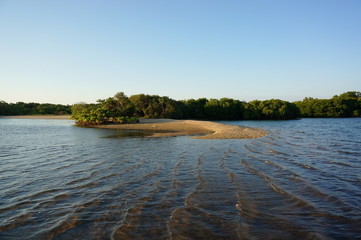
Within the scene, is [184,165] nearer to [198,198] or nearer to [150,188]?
[150,188]

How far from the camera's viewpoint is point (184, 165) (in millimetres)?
12102

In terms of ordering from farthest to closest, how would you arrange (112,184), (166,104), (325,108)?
1. (325,108)
2. (166,104)
3. (112,184)

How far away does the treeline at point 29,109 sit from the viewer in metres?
102

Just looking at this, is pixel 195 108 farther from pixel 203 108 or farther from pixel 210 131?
pixel 210 131

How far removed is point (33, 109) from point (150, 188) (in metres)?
118

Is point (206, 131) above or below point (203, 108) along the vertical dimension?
below

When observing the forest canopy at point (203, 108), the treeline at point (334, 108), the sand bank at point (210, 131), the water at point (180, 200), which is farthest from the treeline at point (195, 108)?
the water at point (180, 200)

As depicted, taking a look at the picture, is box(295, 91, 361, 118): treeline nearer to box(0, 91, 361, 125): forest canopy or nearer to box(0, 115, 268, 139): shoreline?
box(0, 91, 361, 125): forest canopy

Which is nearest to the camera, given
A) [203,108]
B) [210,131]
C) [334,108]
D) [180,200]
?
[180,200]

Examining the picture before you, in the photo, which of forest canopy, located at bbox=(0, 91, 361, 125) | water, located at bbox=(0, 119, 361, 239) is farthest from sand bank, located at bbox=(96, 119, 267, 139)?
forest canopy, located at bbox=(0, 91, 361, 125)

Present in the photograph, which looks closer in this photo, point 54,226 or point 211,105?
point 54,226

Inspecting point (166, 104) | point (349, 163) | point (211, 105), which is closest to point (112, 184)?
point (349, 163)

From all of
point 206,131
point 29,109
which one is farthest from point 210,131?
point 29,109

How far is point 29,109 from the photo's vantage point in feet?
348
